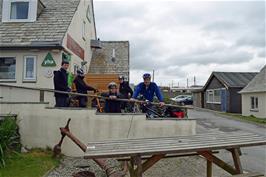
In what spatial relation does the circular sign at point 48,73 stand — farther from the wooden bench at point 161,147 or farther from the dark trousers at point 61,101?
the wooden bench at point 161,147

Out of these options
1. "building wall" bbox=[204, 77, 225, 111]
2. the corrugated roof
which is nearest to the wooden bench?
the corrugated roof

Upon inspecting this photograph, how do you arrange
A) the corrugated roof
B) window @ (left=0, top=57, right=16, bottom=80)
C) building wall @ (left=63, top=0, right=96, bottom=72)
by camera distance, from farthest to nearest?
the corrugated roof
building wall @ (left=63, top=0, right=96, bottom=72)
window @ (left=0, top=57, right=16, bottom=80)

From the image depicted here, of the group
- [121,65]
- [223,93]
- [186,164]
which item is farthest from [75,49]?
[223,93]

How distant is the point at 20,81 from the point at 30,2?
3.79m

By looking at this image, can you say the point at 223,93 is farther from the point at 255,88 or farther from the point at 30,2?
the point at 30,2

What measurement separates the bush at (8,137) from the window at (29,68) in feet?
14.4

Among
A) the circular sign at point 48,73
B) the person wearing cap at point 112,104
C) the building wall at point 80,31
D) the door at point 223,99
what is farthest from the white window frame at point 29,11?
the door at point 223,99

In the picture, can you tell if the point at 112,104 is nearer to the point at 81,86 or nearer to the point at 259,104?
the point at 81,86

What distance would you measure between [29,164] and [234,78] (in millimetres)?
30341

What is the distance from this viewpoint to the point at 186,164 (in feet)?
25.2

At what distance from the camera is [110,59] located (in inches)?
804

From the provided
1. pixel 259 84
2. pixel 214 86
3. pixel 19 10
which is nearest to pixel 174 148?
pixel 19 10

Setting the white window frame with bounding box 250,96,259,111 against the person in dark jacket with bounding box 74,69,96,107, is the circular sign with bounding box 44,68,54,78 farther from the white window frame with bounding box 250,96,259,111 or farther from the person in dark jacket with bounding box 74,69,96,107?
the white window frame with bounding box 250,96,259,111

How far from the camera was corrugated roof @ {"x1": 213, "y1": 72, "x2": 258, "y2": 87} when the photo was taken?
104ft
